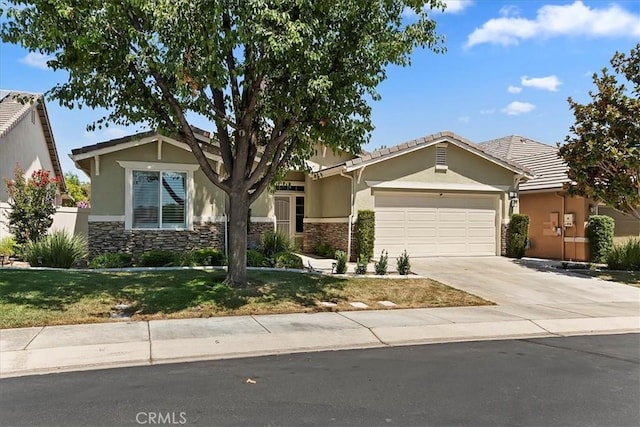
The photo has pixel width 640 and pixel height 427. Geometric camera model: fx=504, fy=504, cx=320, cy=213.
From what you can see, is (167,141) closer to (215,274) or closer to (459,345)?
(215,274)

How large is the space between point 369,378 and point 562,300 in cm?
805

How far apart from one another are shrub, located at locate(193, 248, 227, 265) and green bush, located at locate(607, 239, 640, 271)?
12964 millimetres

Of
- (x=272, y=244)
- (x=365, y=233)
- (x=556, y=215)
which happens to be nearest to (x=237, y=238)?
(x=272, y=244)

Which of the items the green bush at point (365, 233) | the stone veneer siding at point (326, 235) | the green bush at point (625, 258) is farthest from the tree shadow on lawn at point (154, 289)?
the green bush at point (625, 258)

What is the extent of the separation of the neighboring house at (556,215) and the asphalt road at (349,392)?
13.3m

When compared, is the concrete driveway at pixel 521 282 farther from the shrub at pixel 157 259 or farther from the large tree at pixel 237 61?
the shrub at pixel 157 259

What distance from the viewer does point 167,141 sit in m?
15.9

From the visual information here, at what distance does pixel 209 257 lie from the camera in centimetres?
1494

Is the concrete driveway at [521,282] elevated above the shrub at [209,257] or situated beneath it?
situated beneath

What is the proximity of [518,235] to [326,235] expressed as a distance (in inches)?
287

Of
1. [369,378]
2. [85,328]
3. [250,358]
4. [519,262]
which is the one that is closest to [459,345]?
[369,378]

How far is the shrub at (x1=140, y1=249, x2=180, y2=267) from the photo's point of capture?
1442 centimetres

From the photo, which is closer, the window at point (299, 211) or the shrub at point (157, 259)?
the shrub at point (157, 259)

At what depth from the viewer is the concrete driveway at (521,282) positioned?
12.4 metres
